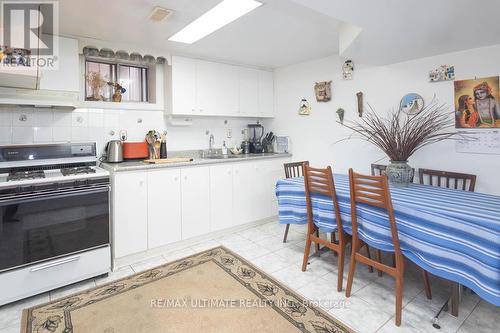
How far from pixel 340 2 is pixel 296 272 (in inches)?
83.2

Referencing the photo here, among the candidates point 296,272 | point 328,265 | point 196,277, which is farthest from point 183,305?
point 328,265

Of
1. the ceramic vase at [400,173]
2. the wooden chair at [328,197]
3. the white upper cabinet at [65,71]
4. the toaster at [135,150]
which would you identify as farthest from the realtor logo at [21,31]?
the ceramic vase at [400,173]

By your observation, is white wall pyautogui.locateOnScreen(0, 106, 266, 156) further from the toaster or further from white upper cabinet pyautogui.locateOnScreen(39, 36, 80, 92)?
white upper cabinet pyautogui.locateOnScreen(39, 36, 80, 92)

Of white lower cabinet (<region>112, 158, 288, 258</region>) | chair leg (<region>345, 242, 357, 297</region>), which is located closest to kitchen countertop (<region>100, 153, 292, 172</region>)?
white lower cabinet (<region>112, 158, 288, 258</region>)

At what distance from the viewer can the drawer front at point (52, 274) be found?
2035 millimetres

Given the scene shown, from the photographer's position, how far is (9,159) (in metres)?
2.40

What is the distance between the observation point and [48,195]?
2.14 metres

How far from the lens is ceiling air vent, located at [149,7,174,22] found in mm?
2129

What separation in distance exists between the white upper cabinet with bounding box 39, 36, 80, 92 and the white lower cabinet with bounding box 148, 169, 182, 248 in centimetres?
110

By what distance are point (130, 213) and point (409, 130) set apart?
281cm

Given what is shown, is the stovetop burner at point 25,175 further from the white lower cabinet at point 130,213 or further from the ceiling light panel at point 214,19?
the ceiling light panel at point 214,19

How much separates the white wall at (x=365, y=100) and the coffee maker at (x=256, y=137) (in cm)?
23

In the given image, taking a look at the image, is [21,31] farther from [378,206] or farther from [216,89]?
[378,206]

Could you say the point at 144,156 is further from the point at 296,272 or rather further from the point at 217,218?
the point at 296,272
